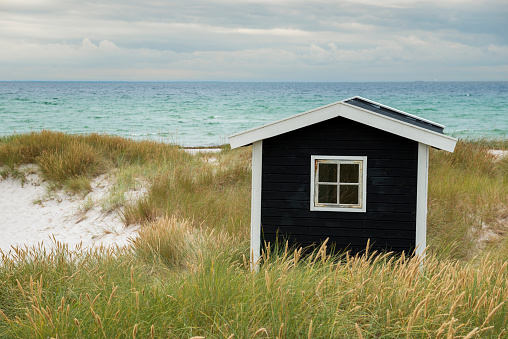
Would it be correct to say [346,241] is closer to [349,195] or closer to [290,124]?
[349,195]

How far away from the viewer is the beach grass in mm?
3176

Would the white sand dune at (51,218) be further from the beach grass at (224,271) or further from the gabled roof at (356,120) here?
the gabled roof at (356,120)

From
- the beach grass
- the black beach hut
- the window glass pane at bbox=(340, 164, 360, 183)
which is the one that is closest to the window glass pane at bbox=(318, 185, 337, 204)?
the window glass pane at bbox=(340, 164, 360, 183)

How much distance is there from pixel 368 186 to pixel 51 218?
7.24m

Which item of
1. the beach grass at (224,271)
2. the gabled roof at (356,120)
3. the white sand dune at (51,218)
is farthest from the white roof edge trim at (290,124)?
the white sand dune at (51,218)

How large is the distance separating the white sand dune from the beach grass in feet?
1.17

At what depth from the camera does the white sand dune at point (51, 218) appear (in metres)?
8.98

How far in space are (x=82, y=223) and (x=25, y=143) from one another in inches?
150

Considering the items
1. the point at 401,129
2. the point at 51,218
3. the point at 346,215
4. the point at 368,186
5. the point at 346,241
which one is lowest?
the point at 51,218

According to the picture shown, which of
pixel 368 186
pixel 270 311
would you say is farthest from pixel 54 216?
pixel 270 311

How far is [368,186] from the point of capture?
6.02 m

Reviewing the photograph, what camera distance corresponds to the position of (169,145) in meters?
13.1

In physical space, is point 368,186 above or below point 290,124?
below

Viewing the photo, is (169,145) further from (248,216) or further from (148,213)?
(248,216)
